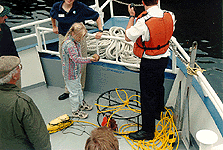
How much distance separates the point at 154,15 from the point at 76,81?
4.22 ft

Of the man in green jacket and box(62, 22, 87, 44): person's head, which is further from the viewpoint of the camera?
box(62, 22, 87, 44): person's head

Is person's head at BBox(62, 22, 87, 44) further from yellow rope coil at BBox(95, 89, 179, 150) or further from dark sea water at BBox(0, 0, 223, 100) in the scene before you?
dark sea water at BBox(0, 0, 223, 100)

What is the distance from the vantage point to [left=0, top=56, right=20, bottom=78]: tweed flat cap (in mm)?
1942

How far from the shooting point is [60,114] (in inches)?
144

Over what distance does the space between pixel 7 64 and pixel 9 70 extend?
0.16 ft

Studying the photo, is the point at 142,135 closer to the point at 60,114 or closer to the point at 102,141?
the point at 60,114

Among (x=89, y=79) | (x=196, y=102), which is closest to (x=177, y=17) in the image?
(x=89, y=79)

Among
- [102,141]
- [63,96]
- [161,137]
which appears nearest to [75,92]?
[63,96]

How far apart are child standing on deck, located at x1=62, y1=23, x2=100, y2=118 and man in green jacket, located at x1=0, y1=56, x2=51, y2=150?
40.5 inches

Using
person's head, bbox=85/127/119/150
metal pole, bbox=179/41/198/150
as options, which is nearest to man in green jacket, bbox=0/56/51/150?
person's head, bbox=85/127/119/150

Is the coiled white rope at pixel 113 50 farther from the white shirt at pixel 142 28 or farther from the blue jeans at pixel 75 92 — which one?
the white shirt at pixel 142 28

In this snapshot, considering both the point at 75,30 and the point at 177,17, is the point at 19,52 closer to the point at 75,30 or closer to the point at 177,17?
the point at 75,30

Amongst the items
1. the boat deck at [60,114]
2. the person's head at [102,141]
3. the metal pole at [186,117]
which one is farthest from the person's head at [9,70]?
the metal pole at [186,117]

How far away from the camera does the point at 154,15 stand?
2.51 metres
